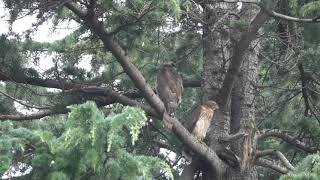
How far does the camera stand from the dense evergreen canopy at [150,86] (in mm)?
4238

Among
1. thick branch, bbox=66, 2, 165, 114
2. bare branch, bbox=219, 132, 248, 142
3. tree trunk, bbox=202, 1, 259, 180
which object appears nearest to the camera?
thick branch, bbox=66, 2, 165, 114

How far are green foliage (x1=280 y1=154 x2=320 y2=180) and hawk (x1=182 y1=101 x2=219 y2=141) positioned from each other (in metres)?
3.83

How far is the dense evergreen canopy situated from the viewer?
424 cm

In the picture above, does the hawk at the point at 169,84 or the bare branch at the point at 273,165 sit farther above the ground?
the hawk at the point at 169,84

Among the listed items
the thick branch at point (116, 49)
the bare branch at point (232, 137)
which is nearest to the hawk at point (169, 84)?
the bare branch at point (232, 137)

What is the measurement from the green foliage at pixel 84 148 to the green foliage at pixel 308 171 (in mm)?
1060

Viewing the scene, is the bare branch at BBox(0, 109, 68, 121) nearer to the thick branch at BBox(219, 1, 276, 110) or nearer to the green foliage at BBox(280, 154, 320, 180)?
the thick branch at BBox(219, 1, 276, 110)

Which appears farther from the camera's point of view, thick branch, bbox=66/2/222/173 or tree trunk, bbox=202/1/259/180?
tree trunk, bbox=202/1/259/180

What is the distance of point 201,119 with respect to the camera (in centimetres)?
945

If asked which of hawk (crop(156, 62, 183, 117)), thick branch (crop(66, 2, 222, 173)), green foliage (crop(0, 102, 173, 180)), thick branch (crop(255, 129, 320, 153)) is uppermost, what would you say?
hawk (crop(156, 62, 183, 117))

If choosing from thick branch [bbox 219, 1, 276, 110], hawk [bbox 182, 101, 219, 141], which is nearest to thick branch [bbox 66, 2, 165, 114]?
thick branch [bbox 219, 1, 276, 110]

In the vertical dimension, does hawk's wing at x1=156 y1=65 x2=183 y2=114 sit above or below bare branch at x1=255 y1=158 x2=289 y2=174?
above

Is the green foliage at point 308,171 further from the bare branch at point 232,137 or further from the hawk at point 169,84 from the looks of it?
the hawk at point 169,84

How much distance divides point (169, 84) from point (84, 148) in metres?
4.95
